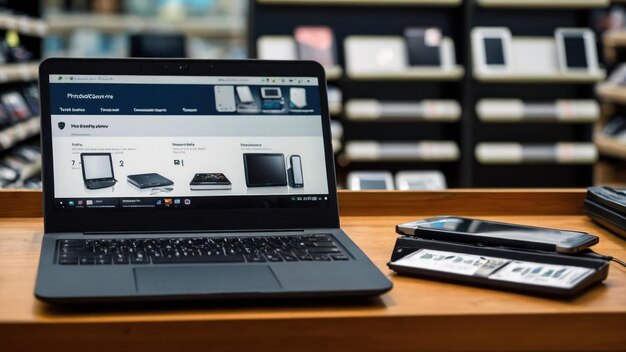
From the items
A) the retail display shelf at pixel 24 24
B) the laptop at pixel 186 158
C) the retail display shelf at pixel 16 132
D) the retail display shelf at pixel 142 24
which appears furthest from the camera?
the retail display shelf at pixel 142 24

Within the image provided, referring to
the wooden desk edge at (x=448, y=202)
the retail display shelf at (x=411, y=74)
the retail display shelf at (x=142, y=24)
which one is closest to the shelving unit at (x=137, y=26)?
the retail display shelf at (x=142, y=24)

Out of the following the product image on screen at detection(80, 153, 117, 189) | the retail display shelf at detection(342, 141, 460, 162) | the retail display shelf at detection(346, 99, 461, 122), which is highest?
the product image on screen at detection(80, 153, 117, 189)

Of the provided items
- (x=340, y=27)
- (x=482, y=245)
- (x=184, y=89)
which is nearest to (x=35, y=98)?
(x=340, y=27)

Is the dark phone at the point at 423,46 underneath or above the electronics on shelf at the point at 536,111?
above

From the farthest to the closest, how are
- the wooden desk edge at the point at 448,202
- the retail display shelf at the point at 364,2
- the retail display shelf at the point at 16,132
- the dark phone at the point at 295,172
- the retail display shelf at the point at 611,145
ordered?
1. the retail display shelf at the point at 611,145
2. the retail display shelf at the point at 364,2
3. the retail display shelf at the point at 16,132
4. the wooden desk edge at the point at 448,202
5. the dark phone at the point at 295,172

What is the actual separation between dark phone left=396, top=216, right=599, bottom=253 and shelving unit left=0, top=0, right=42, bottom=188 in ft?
9.45

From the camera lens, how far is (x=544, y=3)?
16.5 feet

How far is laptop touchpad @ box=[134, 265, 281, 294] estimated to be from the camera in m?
0.97

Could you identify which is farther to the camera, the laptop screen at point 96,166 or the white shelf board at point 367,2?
the white shelf board at point 367,2

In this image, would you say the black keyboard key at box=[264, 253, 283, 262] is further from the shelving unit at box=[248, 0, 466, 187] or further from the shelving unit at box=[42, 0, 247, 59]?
the shelving unit at box=[42, 0, 247, 59]

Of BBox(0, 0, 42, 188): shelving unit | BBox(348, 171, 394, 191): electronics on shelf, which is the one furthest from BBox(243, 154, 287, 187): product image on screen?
BBox(0, 0, 42, 188): shelving unit

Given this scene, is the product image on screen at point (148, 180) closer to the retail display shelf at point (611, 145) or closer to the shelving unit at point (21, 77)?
the shelving unit at point (21, 77)

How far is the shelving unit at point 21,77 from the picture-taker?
461 centimetres

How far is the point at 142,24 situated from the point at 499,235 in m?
5.81
